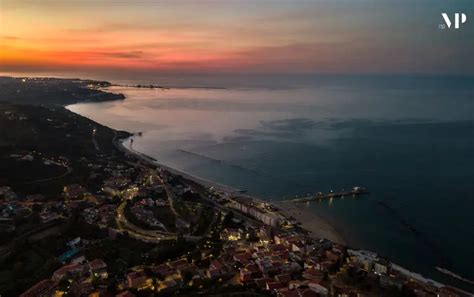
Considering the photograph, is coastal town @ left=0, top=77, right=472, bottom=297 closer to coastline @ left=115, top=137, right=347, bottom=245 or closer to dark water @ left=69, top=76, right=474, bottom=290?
coastline @ left=115, top=137, right=347, bottom=245

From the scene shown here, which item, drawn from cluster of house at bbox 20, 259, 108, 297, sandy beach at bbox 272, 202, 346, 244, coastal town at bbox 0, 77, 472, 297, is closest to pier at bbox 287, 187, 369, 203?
sandy beach at bbox 272, 202, 346, 244

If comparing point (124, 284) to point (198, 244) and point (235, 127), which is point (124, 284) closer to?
point (198, 244)

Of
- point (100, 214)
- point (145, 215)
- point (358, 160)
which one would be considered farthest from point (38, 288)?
point (358, 160)

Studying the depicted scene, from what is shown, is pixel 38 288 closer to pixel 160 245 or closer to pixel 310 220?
pixel 160 245

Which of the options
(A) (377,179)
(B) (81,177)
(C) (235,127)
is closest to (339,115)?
(C) (235,127)

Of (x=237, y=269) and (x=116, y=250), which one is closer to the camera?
(x=237, y=269)
